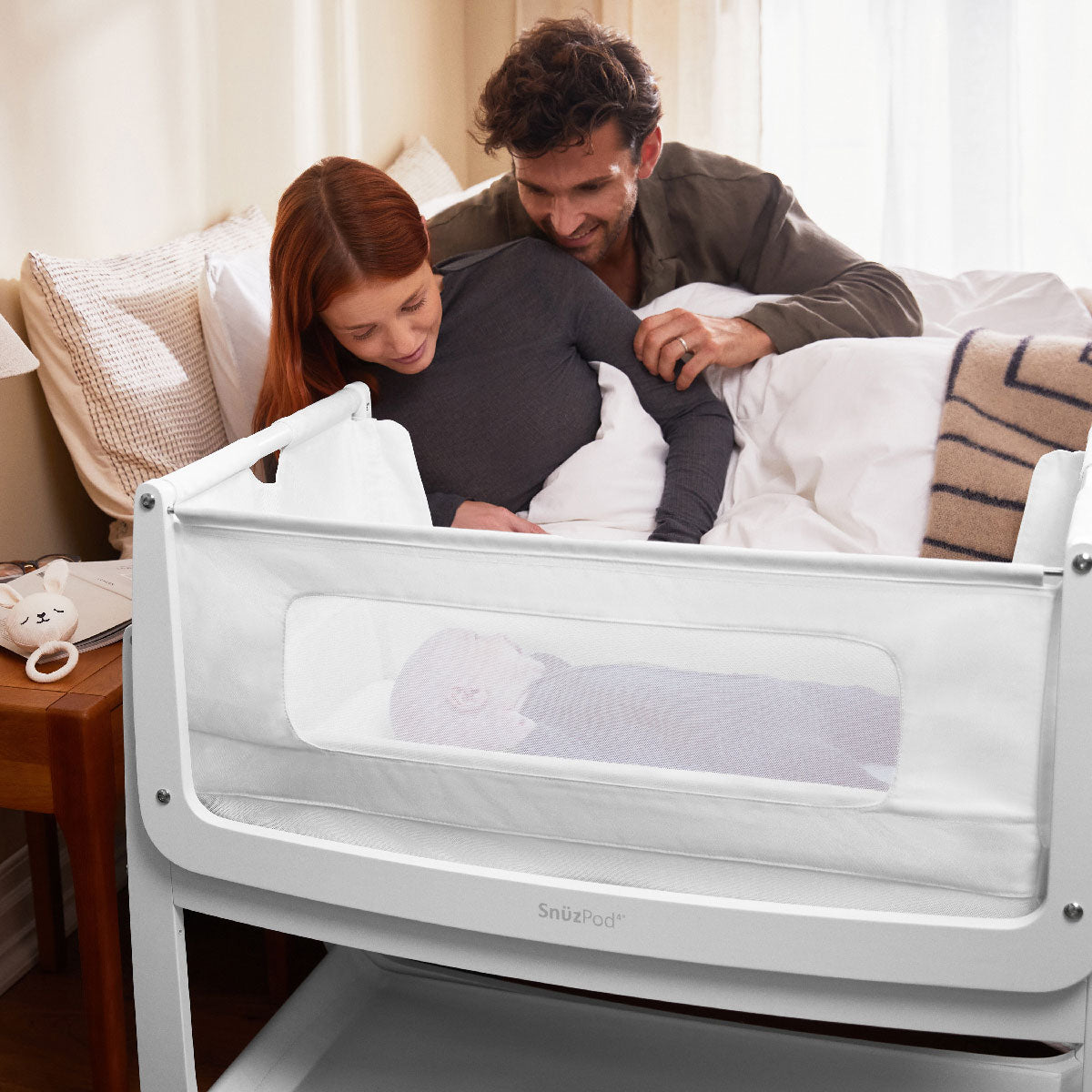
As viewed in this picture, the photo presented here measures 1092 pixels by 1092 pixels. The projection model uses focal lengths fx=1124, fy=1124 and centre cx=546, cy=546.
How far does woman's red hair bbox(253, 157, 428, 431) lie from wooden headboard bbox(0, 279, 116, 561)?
351 millimetres

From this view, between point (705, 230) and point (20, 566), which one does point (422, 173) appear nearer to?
point (705, 230)

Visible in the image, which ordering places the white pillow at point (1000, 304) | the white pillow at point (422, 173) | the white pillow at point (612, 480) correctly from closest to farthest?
the white pillow at point (612, 480) < the white pillow at point (1000, 304) < the white pillow at point (422, 173)

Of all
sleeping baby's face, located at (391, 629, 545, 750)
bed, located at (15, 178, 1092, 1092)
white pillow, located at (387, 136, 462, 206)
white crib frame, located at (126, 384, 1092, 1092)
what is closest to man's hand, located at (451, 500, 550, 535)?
bed, located at (15, 178, 1092, 1092)

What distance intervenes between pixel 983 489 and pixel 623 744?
638 mm

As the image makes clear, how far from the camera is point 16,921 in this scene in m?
1.41

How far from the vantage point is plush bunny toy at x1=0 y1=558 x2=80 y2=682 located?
1.04 m

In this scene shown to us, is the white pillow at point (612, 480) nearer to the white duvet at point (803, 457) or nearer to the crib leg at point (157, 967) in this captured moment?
the white duvet at point (803, 457)

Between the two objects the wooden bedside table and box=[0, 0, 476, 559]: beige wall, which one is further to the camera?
box=[0, 0, 476, 559]: beige wall

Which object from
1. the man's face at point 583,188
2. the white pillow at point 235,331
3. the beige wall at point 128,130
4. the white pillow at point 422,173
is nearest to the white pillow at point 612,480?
the man's face at point 583,188

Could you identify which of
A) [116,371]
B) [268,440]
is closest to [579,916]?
[268,440]

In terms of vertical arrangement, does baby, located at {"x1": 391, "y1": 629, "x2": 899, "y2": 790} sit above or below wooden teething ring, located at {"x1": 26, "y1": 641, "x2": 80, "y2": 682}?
above

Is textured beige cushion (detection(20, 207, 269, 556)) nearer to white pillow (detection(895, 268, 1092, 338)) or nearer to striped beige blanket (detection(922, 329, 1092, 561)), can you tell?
striped beige blanket (detection(922, 329, 1092, 561))

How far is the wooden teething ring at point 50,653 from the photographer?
1026mm

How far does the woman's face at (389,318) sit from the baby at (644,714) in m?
0.60
